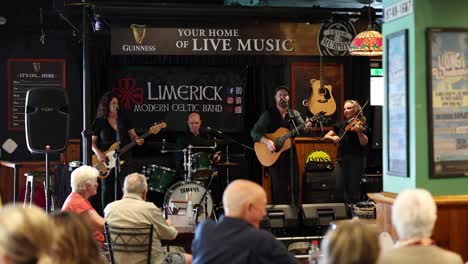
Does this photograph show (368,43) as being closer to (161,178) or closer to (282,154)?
(282,154)

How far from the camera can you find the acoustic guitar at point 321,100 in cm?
995

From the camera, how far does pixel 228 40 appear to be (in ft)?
27.9

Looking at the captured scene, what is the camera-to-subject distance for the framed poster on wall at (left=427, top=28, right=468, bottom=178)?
14.7 feet

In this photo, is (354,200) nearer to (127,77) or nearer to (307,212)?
(307,212)

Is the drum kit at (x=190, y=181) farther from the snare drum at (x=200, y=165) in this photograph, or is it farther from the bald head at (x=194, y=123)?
the bald head at (x=194, y=123)

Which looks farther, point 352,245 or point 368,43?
point 368,43

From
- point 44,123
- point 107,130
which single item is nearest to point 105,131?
point 107,130

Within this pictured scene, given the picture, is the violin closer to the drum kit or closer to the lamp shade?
the lamp shade

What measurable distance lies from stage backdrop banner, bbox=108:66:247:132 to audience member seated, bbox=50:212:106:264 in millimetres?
6962

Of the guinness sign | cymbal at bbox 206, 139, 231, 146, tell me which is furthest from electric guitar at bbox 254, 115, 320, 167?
the guinness sign

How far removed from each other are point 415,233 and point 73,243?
1.45 metres

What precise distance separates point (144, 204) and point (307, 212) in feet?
11.3

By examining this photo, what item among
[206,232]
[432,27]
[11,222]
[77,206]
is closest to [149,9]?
[77,206]

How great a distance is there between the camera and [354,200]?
8.00 meters
